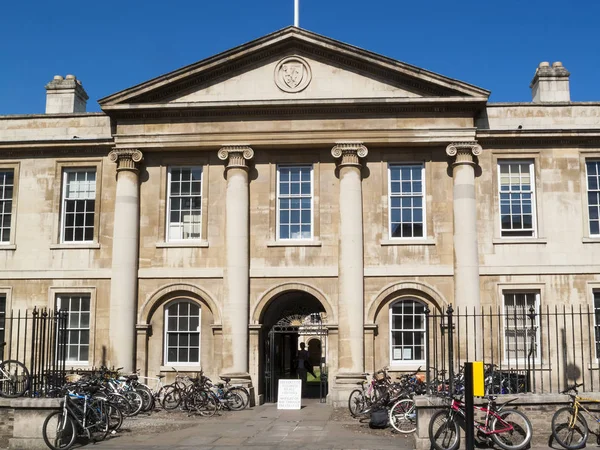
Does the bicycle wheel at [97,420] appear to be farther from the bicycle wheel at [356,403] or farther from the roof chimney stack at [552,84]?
the roof chimney stack at [552,84]

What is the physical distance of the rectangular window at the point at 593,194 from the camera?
23266 millimetres

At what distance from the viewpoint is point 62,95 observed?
87.3 ft

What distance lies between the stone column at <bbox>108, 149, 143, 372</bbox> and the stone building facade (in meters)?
0.04

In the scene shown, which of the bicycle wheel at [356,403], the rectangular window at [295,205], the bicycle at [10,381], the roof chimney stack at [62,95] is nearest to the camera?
the bicycle at [10,381]

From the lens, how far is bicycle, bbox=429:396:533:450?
1391 centimetres

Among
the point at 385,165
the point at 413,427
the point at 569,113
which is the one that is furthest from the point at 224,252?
the point at 569,113

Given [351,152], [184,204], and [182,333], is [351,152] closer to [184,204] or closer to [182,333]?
[184,204]

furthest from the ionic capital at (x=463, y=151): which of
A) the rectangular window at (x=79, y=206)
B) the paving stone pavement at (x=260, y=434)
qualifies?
the rectangular window at (x=79, y=206)

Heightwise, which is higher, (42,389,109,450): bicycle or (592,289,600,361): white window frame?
(592,289,600,361): white window frame

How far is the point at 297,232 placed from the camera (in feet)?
77.6

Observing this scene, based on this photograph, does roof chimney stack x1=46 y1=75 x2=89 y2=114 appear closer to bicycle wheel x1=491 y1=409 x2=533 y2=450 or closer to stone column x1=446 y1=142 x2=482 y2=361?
stone column x1=446 y1=142 x2=482 y2=361

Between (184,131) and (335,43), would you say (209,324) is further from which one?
(335,43)

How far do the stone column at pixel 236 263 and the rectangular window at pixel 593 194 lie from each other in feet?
33.0

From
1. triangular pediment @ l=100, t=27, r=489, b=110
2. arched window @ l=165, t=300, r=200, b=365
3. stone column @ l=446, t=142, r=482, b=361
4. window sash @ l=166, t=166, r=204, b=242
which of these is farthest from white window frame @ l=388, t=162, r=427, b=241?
arched window @ l=165, t=300, r=200, b=365
